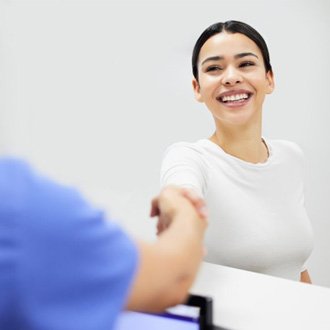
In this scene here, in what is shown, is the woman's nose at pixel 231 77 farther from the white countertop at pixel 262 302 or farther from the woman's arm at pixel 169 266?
the woman's arm at pixel 169 266

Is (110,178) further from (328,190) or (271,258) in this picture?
(328,190)

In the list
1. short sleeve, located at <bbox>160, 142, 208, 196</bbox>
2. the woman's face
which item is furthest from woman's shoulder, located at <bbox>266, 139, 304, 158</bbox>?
short sleeve, located at <bbox>160, 142, 208, 196</bbox>

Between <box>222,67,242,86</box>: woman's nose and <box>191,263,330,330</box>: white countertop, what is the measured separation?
1.45ft

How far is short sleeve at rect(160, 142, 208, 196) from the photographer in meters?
0.84

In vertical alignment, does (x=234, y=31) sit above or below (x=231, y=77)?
above

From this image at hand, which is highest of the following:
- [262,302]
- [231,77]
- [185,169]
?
[231,77]

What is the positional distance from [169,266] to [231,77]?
2.30 ft

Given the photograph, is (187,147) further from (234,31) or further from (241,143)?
(234,31)

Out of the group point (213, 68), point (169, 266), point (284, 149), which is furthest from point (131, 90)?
point (169, 266)

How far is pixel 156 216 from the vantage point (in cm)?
62

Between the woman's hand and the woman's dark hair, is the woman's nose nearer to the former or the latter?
the woman's dark hair

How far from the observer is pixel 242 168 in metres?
1.01

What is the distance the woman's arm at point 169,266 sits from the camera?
1.23 ft

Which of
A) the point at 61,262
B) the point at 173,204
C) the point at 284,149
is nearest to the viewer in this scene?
the point at 61,262
